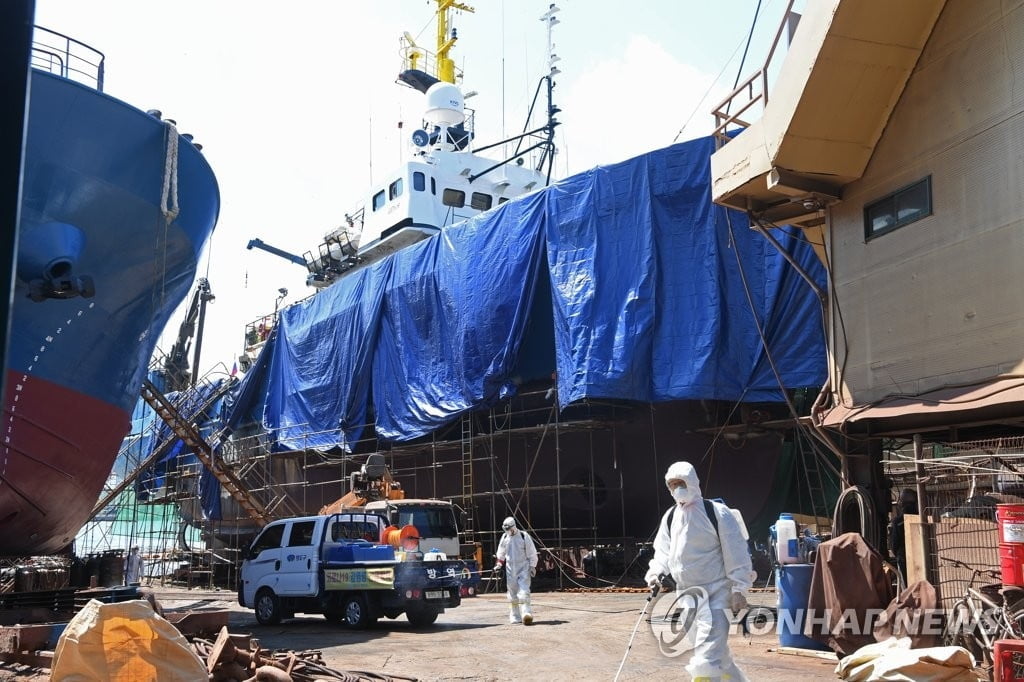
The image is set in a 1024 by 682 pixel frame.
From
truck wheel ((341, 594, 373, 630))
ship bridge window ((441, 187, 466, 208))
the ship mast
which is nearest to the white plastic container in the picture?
truck wheel ((341, 594, 373, 630))

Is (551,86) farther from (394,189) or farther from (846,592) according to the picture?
(846,592)

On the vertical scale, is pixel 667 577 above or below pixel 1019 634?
above

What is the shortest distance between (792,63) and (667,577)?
651 centimetres

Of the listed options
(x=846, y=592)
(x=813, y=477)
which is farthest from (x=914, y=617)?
(x=813, y=477)

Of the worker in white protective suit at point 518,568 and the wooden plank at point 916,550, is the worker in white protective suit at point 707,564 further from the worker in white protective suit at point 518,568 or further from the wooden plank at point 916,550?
the worker in white protective suit at point 518,568

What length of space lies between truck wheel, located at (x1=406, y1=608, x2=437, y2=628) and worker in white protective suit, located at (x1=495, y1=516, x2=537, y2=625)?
116cm

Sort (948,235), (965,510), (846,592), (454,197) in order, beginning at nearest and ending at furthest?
1. (846,592)
2. (965,510)
3. (948,235)
4. (454,197)

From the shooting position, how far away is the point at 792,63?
1039cm

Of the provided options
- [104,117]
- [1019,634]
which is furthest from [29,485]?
[1019,634]

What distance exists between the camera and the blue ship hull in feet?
38.4

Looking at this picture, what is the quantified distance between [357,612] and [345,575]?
0.55 m

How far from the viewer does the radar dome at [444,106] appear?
3319 cm

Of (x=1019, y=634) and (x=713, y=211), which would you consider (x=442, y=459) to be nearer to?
→ (x=713, y=211)

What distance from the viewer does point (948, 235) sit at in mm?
9438
